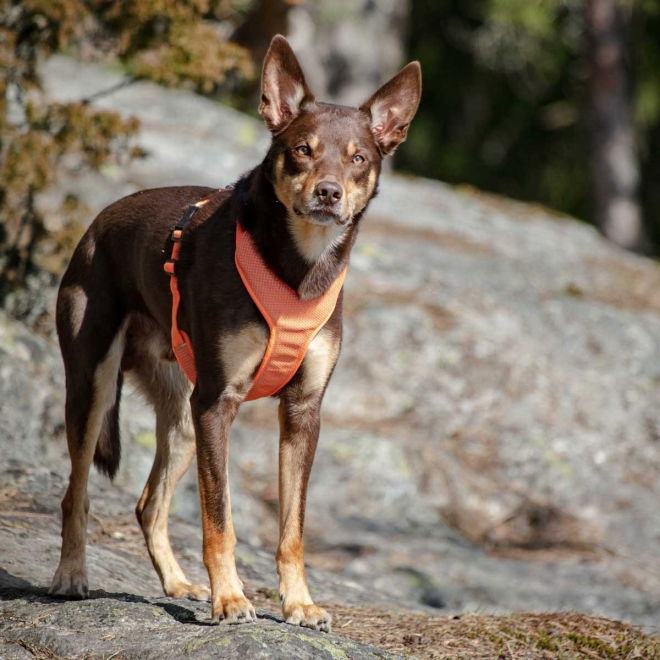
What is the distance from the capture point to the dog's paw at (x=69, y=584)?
16.4 ft

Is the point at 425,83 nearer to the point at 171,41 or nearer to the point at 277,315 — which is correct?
the point at 171,41

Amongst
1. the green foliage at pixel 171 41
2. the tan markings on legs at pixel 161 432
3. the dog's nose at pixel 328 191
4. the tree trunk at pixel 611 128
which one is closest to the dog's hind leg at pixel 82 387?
the tan markings on legs at pixel 161 432

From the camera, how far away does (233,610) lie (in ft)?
14.8

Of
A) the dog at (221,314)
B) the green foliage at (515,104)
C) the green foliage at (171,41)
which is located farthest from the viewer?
the green foliage at (515,104)

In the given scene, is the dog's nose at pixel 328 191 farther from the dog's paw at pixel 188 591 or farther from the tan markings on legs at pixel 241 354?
the dog's paw at pixel 188 591

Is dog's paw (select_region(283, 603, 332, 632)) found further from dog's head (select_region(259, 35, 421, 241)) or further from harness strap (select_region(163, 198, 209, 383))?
dog's head (select_region(259, 35, 421, 241))

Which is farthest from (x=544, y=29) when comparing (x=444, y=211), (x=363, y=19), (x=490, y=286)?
(x=490, y=286)

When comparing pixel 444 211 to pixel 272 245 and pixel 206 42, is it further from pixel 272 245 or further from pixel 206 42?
pixel 272 245

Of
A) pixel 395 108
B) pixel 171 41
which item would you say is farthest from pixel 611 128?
pixel 395 108

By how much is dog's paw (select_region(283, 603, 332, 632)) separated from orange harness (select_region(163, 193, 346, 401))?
2.95 feet

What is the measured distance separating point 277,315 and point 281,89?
3.44 ft

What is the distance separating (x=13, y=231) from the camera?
27.5 feet

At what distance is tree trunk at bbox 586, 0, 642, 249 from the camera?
1772cm

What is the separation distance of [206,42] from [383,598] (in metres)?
4.05
